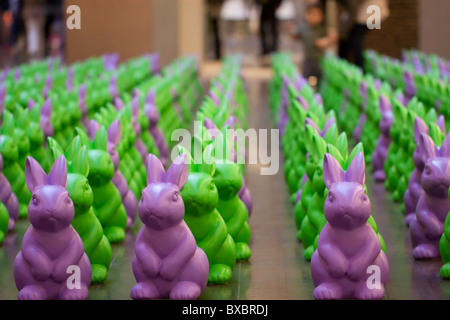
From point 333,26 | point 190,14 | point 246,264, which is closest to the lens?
point 246,264

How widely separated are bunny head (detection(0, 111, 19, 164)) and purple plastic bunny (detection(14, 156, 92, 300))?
1866 millimetres

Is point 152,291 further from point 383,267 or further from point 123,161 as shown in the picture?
point 123,161

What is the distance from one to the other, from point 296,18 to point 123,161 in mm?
22134

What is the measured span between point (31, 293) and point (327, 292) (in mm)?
1748

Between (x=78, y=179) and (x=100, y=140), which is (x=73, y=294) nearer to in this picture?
(x=78, y=179)

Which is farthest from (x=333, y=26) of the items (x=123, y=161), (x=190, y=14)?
(x=123, y=161)

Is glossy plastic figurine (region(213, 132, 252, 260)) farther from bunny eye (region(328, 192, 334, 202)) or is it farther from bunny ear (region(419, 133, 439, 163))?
bunny ear (region(419, 133, 439, 163))

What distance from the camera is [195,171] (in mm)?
5887

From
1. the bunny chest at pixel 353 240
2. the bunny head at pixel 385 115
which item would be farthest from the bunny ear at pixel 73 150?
the bunny head at pixel 385 115

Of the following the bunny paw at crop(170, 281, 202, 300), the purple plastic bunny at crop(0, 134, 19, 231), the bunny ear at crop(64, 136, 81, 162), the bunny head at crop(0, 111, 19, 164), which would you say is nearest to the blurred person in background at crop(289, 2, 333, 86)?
the bunny head at crop(0, 111, 19, 164)


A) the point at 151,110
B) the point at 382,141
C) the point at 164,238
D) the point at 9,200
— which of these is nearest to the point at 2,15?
the point at 151,110

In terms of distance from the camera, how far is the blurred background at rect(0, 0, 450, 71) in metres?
18.8

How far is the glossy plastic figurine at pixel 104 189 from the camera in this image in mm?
6684
